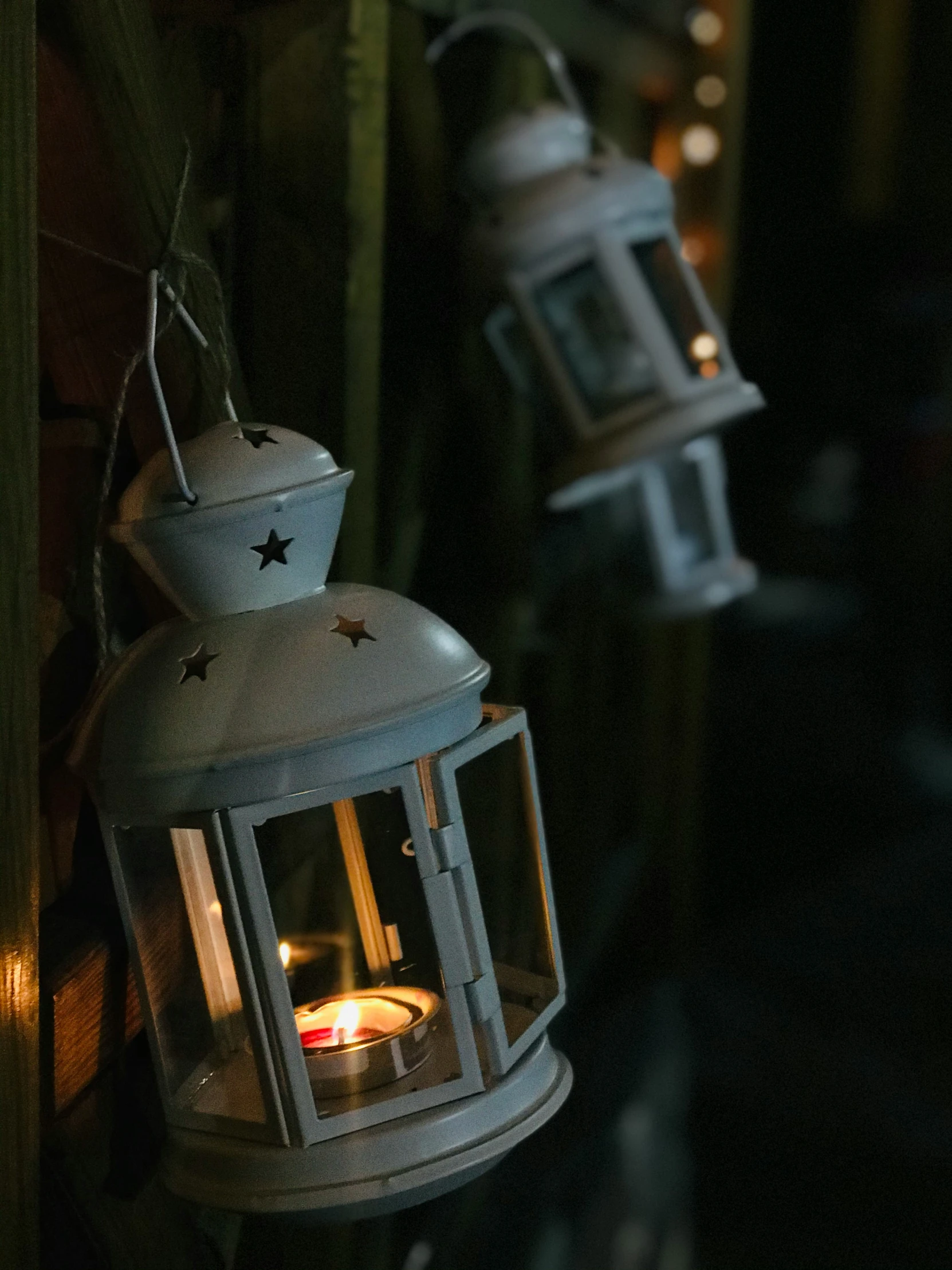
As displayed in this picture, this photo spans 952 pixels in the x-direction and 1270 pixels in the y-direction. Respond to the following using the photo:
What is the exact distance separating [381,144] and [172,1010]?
32.0 inches

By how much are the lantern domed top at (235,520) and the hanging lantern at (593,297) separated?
16.4 inches

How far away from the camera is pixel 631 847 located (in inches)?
92.5

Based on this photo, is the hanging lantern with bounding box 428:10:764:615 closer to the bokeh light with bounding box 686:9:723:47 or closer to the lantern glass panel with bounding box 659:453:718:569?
the lantern glass panel with bounding box 659:453:718:569

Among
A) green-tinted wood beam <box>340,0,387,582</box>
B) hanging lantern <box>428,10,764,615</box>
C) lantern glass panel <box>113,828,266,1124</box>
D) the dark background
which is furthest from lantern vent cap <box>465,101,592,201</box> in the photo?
the dark background

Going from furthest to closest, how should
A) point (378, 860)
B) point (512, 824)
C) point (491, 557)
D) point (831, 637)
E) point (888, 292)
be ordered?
point (831, 637) → point (888, 292) → point (491, 557) → point (512, 824) → point (378, 860)

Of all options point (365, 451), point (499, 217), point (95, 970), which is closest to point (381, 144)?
point (499, 217)

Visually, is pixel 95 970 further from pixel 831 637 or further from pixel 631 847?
pixel 831 637

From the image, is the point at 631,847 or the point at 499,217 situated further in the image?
the point at 631,847

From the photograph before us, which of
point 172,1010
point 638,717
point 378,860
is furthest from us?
point 638,717

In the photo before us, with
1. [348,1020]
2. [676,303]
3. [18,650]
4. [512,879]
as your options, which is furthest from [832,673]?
[18,650]

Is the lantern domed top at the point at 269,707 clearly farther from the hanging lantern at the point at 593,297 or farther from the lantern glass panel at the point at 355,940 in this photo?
the hanging lantern at the point at 593,297

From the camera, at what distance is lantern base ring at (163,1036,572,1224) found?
78 centimetres

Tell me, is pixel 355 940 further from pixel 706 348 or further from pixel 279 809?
pixel 706 348

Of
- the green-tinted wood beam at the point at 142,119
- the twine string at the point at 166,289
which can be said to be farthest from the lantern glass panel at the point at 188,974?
the green-tinted wood beam at the point at 142,119
